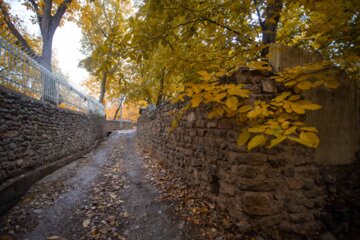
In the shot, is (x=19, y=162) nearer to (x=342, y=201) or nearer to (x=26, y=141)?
(x=26, y=141)

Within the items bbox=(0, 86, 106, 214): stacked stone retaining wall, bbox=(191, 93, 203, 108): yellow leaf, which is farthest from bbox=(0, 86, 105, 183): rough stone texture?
bbox=(191, 93, 203, 108): yellow leaf

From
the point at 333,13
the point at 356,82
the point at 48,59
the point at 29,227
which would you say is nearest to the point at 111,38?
the point at 333,13

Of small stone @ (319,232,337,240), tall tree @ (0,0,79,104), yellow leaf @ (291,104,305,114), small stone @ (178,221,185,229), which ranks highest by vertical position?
tall tree @ (0,0,79,104)

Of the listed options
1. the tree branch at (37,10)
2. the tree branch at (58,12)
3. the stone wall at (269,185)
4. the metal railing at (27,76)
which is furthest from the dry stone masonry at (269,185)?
the tree branch at (37,10)

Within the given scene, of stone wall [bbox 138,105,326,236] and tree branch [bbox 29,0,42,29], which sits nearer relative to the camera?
stone wall [bbox 138,105,326,236]

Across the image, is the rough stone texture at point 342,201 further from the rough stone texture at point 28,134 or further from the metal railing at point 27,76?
the metal railing at point 27,76

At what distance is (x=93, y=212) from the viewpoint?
273 cm

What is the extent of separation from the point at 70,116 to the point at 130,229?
17.0 ft

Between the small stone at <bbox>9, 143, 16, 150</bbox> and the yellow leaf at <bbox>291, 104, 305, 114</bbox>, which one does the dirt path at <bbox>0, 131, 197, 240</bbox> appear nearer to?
the small stone at <bbox>9, 143, 16, 150</bbox>

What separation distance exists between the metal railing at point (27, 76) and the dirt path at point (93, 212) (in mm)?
2182

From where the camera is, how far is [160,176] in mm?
4180

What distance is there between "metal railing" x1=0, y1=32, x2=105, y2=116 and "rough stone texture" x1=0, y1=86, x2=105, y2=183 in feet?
0.96

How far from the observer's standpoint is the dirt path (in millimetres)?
2253

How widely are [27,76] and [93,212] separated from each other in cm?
352
